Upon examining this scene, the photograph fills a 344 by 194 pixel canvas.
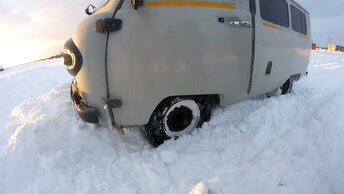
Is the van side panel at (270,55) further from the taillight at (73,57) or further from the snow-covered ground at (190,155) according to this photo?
the taillight at (73,57)

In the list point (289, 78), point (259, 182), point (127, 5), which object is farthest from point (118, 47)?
point (289, 78)

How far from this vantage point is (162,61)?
4047 mm

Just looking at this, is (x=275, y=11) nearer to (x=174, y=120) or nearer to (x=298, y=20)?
(x=298, y=20)

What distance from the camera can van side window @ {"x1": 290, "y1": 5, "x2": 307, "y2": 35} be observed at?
7129 millimetres

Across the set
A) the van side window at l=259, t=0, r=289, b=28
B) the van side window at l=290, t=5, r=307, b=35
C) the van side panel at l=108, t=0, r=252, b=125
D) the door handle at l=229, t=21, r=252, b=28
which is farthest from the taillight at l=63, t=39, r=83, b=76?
the van side window at l=290, t=5, r=307, b=35

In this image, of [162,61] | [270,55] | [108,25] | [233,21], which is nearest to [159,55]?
[162,61]

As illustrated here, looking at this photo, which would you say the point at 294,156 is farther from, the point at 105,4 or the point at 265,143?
the point at 105,4

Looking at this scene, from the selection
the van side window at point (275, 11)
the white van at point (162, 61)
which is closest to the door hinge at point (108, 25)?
the white van at point (162, 61)

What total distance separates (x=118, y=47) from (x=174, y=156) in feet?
4.68

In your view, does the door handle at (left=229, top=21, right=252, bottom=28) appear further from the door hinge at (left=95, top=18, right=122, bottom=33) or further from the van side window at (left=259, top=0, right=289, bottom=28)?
the door hinge at (left=95, top=18, right=122, bottom=33)

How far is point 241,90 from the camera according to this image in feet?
16.0

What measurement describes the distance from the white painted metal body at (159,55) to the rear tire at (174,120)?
188mm

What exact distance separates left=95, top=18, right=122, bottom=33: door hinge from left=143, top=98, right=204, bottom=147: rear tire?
112cm

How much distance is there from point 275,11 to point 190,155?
3.16 m
